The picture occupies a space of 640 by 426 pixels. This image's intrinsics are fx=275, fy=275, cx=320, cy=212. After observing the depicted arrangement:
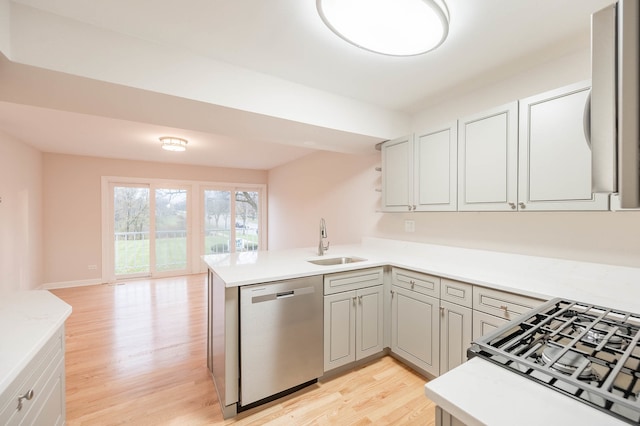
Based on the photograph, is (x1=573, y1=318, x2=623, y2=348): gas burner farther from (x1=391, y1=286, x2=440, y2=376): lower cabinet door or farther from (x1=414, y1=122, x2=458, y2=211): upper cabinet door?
(x1=414, y1=122, x2=458, y2=211): upper cabinet door

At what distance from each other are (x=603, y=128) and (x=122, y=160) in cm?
657

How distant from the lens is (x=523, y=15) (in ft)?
5.03

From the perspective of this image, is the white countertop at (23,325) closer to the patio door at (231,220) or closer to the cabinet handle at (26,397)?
the cabinet handle at (26,397)

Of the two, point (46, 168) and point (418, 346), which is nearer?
point (418, 346)

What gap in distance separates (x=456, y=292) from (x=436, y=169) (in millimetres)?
1028

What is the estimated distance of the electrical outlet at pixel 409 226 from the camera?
9.62 ft

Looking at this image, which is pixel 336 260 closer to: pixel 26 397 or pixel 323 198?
pixel 323 198

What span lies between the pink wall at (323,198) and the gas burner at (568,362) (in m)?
2.64

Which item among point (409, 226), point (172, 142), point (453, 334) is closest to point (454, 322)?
point (453, 334)

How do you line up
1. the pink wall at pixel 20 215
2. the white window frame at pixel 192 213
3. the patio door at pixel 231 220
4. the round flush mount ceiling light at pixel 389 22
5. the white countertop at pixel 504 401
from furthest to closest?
1. the patio door at pixel 231 220
2. the white window frame at pixel 192 213
3. the pink wall at pixel 20 215
4. the round flush mount ceiling light at pixel 389 22
5. the white countertop at pixel 504 401

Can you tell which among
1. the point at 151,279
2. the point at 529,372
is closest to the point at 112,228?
the point at 151,279

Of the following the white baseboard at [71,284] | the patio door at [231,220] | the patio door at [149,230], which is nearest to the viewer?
the white baseboard at [71,284]

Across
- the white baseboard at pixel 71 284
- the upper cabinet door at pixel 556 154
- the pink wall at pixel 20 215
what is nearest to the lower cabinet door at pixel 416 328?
the upper cabinet door at pixel 556 154

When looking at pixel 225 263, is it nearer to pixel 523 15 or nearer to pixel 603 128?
pixel 603 128
